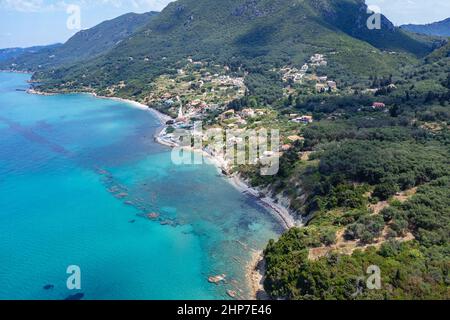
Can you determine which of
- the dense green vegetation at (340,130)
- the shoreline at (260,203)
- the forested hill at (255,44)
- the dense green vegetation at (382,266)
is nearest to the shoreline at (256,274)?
the shoreline at (260,203)

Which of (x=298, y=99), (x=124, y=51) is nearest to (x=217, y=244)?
(x=298, y=99)

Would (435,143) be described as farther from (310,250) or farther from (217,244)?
(217,244)

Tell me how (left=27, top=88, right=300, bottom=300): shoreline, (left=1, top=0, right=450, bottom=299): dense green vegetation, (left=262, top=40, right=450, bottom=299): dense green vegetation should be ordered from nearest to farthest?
(left=262, top=40, right=450, bottom=299): dense green vegetation → (left=1, top=0, right=450, bottom=299): dense green vegetation → (left=27, top=88, right=300, bottom=300): shoreline

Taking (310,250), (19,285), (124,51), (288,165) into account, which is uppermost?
(124,51)

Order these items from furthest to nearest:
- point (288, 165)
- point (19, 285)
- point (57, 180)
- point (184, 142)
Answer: point (184, 142) → point (57, 180) → point (288, 165) → point (19, 285)

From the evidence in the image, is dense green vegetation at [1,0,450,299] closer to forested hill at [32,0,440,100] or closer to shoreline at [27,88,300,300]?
forested hill at [32,0,440,100]

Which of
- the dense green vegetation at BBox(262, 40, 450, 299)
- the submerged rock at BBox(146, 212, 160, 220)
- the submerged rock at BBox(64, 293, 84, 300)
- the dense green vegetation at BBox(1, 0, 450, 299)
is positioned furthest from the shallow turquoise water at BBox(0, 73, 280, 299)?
the dense green vegetation at BBox(1, 0, 450, 299)

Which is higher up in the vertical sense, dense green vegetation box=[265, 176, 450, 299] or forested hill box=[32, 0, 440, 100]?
forested hill box=[32, 0, 440, 100]
